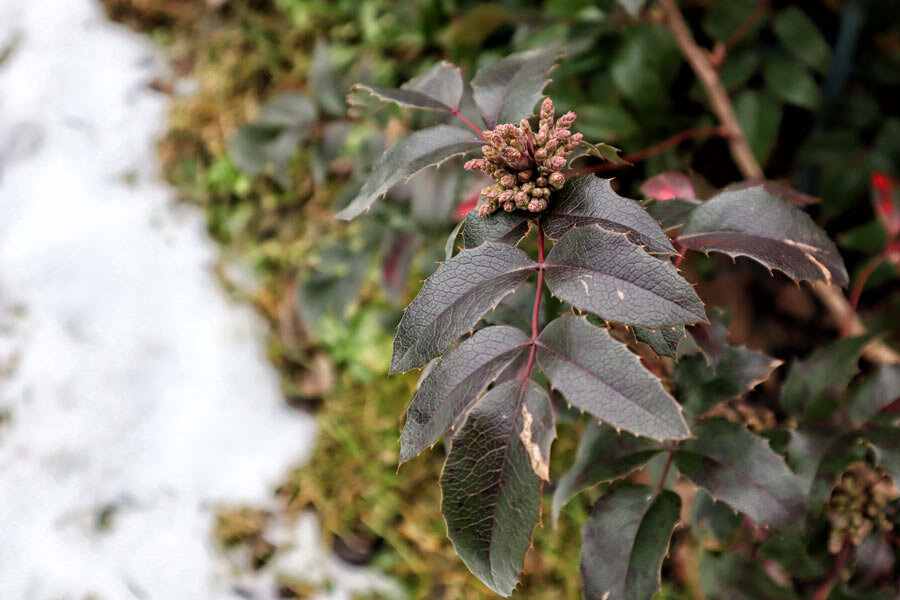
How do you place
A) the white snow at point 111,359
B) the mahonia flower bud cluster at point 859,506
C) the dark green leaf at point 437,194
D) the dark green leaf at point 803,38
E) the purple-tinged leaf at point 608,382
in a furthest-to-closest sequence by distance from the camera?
the white snow at point 111,359 → the dark green leaf at point 803,38 → the dark green leaf at point 437,194 → the mahonia flower bud cluster at point 859,506 → the purple-tinged leaf at point 608,382

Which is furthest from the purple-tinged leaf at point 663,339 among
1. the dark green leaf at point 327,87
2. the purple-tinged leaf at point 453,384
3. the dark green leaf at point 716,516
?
the dark green leaf at point 327,87

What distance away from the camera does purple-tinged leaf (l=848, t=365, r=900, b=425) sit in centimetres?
78

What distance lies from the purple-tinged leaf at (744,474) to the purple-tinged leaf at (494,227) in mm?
326

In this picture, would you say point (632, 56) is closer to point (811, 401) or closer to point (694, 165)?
point (694, 165)

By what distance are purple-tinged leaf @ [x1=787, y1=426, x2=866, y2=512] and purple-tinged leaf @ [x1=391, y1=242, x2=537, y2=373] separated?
0.42 metres

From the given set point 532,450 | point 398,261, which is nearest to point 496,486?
point 532,450

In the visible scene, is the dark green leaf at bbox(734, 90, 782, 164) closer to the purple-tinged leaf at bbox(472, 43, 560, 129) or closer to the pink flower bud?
the purple-tinged leaf at bbox(472, 43, 560, 129)

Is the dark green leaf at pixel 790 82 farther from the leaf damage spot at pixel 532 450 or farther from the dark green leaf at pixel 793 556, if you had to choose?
the leaf damage spot at pixel 532 450

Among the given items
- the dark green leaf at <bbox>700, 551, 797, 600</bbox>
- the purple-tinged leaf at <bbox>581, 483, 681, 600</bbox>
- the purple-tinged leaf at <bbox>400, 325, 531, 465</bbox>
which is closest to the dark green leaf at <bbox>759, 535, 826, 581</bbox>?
the dark green leaf at <bbox>700, 551, 797, 600</bbox>

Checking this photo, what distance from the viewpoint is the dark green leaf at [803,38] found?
4.00 feet

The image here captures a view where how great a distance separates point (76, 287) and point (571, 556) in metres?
1.50

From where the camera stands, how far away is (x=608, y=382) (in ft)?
1.61

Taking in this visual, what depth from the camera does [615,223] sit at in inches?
21.0

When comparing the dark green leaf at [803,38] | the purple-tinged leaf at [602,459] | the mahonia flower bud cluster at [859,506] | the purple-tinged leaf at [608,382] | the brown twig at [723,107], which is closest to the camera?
the purple-tinged leaf at [608,382]
